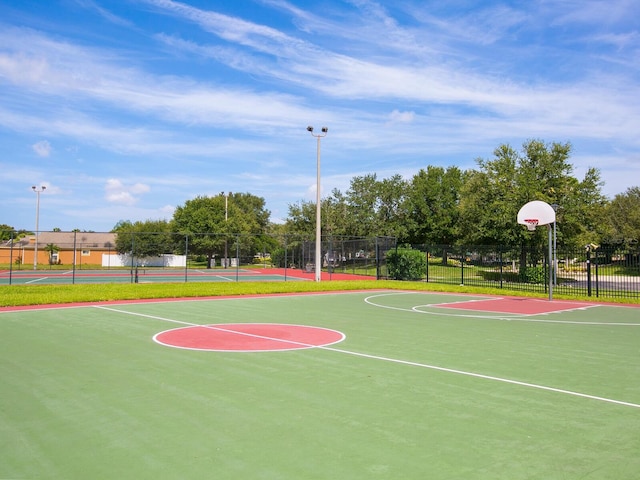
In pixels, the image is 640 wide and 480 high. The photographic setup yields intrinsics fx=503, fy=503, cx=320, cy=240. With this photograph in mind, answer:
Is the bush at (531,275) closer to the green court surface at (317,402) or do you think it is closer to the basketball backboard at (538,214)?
the basketball backboard at (538,214)

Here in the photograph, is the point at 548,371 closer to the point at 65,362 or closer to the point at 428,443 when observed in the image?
the point at 428,443

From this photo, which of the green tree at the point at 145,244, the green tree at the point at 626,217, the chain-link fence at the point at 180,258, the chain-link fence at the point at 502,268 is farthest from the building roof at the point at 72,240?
the green tree at the point at 626,217

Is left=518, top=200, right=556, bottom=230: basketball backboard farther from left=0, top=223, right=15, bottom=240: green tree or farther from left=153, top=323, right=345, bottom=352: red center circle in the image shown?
left=0, top=223, right=15, bottom=240: green tree

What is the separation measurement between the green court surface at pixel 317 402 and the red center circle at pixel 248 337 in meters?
0.06

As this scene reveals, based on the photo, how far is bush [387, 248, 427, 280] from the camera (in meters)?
30.2

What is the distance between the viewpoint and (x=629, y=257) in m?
23.2

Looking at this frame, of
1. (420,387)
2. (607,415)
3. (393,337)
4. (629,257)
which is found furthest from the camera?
(629,257)

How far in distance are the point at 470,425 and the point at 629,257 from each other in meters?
22.3

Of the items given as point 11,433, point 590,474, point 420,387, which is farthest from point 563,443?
point 11,433

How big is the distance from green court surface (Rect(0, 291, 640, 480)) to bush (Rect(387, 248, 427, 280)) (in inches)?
→ 728

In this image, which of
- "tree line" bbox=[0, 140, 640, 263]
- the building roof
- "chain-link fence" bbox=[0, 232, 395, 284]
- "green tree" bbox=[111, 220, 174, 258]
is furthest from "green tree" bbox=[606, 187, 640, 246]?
the building roof

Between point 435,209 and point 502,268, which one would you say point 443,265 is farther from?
point 435,209

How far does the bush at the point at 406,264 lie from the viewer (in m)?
30.2

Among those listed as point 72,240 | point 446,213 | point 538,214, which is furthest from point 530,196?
point 72,240
